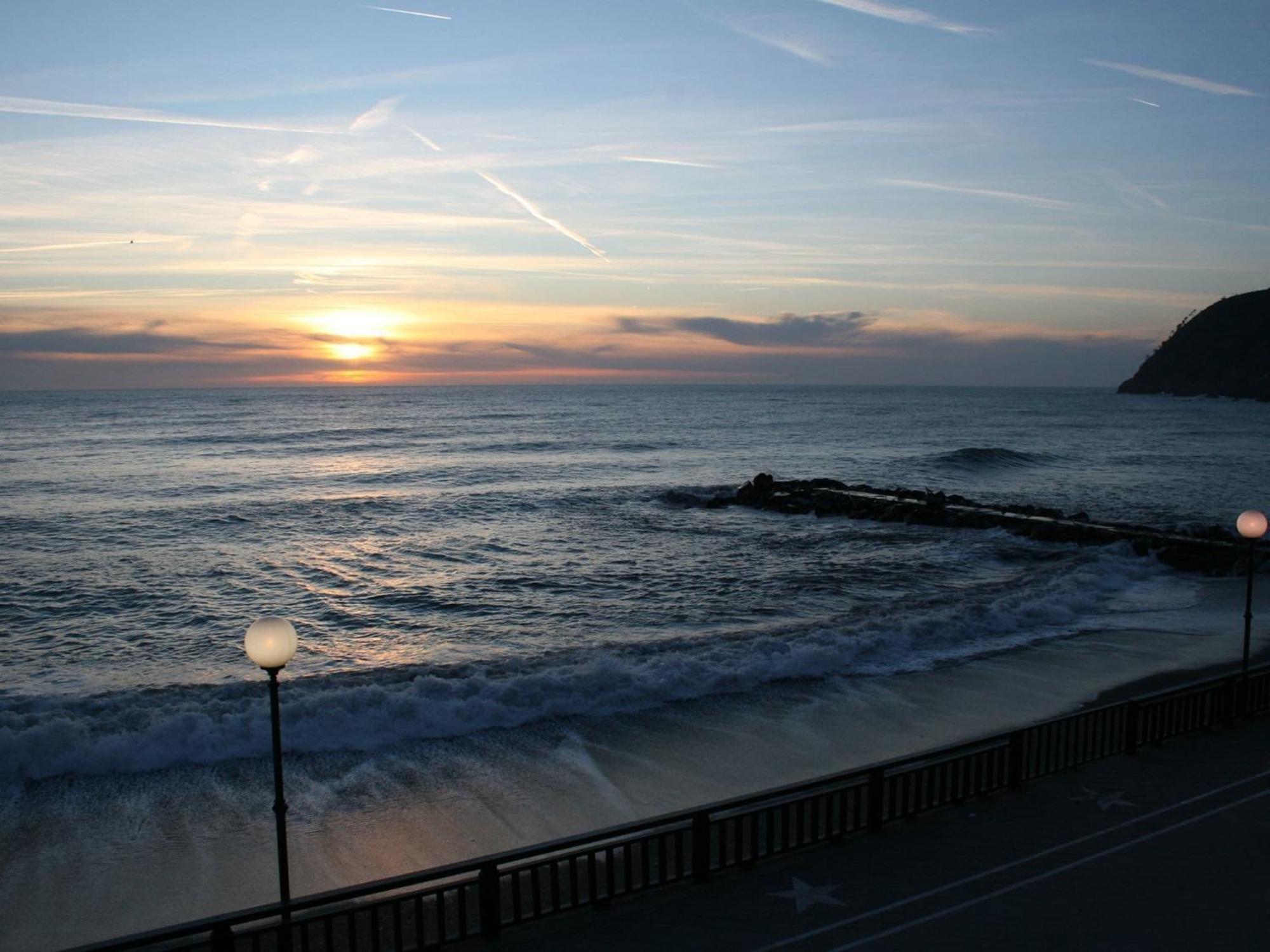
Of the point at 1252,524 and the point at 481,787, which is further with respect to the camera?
the point at 481,787

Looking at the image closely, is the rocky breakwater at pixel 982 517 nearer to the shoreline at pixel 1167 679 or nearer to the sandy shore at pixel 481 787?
the shoreline at pixel 1167 679

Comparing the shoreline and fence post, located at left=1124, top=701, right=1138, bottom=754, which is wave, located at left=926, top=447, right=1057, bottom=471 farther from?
fence post, located at left=1124, top=701, right=1138, bottom=754

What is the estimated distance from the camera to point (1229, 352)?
176 metres

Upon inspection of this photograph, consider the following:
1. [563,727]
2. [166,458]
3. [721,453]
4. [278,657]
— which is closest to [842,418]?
[721,453]

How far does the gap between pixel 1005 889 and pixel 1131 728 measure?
173 inches

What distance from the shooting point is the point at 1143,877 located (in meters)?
7.79

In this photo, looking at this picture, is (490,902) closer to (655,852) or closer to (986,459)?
(655,852)

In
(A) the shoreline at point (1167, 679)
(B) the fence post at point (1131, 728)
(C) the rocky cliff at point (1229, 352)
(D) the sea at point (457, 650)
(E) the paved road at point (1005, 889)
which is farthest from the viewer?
(C) the rocky cliff at point (1229, 352)

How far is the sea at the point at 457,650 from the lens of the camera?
435 inches

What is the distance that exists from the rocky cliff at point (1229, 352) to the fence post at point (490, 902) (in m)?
193

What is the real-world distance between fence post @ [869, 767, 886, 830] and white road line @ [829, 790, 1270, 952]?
139 cm

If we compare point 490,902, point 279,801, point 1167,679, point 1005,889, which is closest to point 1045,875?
point 1005,889

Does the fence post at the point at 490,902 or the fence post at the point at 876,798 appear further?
the fence post at the point at 876,798

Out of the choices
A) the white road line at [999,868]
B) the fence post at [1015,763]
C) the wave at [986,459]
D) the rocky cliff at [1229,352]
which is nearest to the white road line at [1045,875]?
the white road line at [999,868]
